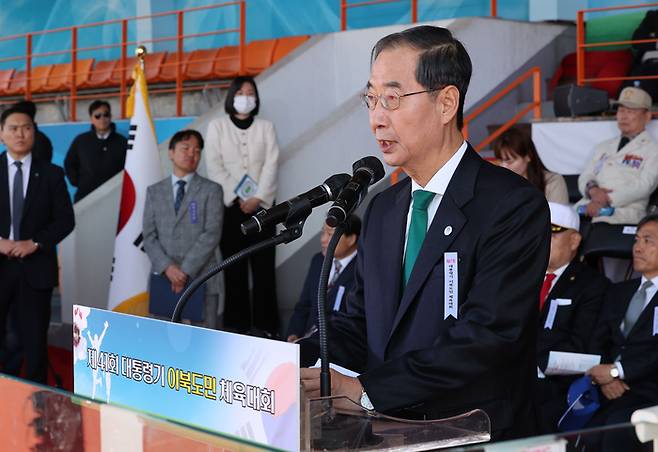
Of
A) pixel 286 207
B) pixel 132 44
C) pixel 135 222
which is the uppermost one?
pixel 132 44

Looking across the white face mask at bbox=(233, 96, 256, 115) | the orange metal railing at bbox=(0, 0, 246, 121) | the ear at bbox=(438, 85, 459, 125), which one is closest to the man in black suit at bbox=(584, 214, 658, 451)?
the ear at bbox=(438, 85, 459, 125)

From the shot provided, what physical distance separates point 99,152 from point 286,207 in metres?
6.34

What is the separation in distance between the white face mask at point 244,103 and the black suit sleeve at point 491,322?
447cm

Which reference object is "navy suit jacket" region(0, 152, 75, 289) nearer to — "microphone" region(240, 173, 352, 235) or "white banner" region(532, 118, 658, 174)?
"white banner" region(532, 118, 658, 174)

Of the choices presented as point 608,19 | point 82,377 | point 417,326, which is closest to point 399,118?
point 417,326

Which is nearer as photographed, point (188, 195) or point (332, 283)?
point (332, 283)

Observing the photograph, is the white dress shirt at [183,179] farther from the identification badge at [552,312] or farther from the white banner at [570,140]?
the identification badge at [552,312]

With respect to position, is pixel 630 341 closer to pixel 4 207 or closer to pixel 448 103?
pixel 448 103

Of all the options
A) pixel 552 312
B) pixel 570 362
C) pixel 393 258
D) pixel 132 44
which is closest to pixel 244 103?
pixel 552 312

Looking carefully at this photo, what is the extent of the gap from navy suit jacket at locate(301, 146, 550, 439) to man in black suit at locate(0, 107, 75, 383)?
3.69 metres

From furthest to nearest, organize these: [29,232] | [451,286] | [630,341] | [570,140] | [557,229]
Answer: [570,140], [29,232], [557,229], [630,341], [451,286]

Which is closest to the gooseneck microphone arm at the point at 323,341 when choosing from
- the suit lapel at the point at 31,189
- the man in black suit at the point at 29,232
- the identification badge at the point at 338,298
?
the identification badge at the point at 338,298

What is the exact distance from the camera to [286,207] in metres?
1.75

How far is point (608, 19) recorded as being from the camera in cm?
852
